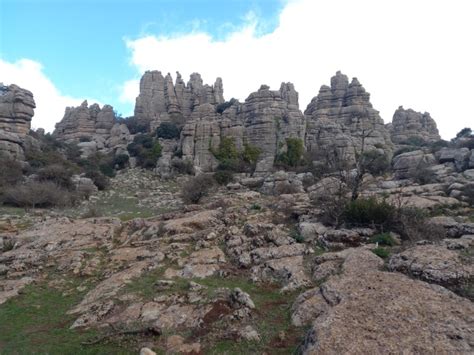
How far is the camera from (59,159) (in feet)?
139

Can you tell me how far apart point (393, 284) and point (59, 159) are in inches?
1654

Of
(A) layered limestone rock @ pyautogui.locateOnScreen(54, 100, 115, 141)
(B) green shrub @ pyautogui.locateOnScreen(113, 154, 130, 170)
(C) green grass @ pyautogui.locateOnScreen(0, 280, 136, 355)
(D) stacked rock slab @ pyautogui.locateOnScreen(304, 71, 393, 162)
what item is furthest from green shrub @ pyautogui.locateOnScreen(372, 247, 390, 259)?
(A) layered limestone rock @ pyautogui.locateOnScreen(54, 100, 115, 141)

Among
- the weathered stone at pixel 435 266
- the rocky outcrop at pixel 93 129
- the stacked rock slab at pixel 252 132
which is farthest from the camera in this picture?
the rocky outcrop at pixel 93 129

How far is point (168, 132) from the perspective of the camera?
56.1 meters

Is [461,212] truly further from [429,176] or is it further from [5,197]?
[5,197]

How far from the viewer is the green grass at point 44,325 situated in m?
8.06

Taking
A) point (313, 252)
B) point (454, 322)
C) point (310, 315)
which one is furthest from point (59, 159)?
point (454, 322)

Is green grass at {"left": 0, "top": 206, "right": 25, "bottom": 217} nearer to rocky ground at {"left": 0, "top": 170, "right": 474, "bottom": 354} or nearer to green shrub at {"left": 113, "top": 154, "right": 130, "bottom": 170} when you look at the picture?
rocky ground at {"left": 0, "top": 170, "right": 474, "bottom": 354}

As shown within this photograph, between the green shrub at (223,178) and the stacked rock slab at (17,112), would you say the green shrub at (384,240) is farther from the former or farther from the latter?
the stacked rock slab at (17,112)

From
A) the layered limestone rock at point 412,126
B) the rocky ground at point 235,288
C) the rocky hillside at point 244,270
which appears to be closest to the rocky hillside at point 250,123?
the layered limestone rock at point 412,126

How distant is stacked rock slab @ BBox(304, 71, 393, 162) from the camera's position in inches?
1846

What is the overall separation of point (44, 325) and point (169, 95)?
64.4m

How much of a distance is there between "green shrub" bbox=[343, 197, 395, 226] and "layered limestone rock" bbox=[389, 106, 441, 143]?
56020 mm

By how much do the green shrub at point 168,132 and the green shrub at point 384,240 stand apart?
45705mm
